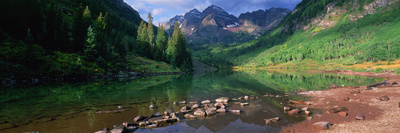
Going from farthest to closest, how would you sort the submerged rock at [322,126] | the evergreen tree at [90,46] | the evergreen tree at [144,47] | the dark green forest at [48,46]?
1. the evergreen tree at [144,47]
2. the evergreen tree at [90,46]
3. the dark green forest at [48,46]
4. the submerged rock at [322,126]

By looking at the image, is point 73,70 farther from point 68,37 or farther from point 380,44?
point 380,44

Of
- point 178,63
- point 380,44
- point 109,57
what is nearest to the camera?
point 109,57

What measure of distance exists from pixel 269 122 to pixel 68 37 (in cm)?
6919

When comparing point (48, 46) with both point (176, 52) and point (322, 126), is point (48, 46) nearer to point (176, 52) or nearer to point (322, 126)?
point (176, 52)

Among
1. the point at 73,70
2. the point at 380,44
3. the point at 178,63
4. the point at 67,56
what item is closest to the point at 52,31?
the point at 67,56

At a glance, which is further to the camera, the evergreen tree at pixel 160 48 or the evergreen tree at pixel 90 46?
the evergreen tree at pixel 160 48

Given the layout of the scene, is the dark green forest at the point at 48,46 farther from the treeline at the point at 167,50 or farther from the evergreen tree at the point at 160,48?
the evergreen tree at the point at 160,48

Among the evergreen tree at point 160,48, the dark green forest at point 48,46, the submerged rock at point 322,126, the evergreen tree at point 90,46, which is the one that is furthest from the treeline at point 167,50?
the submerged rock at point 322,126

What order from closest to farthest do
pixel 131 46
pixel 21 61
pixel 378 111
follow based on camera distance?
pixel 378 111, pixel 21 61, pixel 131 46

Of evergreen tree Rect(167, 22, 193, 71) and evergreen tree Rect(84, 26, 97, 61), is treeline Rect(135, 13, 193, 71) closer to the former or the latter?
evergreen tree Rect(167, 22, 193, 71)

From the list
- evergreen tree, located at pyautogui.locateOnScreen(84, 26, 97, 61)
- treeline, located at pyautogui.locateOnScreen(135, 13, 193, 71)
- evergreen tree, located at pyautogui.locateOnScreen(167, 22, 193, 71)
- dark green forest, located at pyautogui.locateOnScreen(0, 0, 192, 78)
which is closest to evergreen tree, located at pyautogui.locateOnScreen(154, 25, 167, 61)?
treeline, located at pyautogui.locateOnScreen(135, 13, 193, 71)

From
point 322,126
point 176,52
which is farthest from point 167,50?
point 322,126

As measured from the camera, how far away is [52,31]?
54500 millimetres

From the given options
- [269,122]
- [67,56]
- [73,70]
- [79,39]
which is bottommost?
[269,122]
